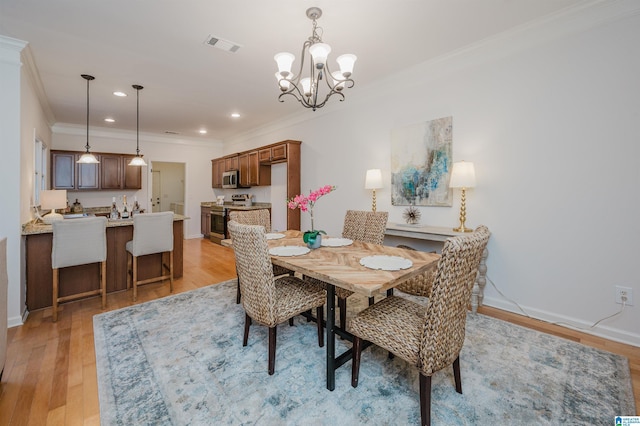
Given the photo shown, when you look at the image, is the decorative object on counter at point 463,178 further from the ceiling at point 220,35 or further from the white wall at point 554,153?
the ceiling at point 220,35

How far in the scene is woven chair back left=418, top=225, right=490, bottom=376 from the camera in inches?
48.5

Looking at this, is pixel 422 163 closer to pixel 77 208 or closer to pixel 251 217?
pixel 251 217

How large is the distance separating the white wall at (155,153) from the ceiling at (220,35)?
222 cm

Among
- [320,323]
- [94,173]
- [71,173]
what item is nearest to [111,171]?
[94,173]

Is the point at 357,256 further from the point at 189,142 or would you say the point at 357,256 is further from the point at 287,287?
the point at 189,142

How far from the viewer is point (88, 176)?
5648 mm

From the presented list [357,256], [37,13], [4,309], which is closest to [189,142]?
[37,13]

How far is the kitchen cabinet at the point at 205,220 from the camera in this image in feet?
22.9

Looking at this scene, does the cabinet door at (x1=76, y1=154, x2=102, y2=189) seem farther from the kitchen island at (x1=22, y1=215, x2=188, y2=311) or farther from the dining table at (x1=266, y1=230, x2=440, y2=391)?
the dining table at (x1=266, y1=230, x2=440, y2=391)

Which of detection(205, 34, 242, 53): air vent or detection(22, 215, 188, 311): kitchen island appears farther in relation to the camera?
detection(22, 215, 188, 311): kitchen island

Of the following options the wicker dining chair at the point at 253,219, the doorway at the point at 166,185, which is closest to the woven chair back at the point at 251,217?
the wicker dining chair at the point at 253,219

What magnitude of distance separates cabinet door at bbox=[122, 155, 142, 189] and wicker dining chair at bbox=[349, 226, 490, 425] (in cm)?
629

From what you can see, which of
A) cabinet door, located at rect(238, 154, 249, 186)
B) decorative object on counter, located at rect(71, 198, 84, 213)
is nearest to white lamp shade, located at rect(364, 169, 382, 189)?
cabinet door, located at rect(238, 154, 249, 186)

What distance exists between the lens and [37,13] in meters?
2.23
